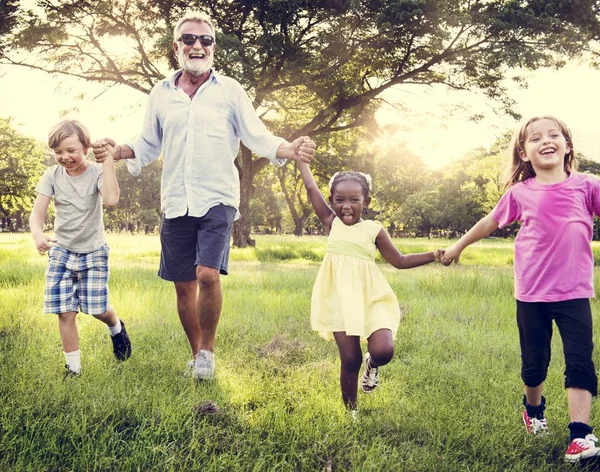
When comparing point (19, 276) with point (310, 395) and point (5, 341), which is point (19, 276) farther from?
point (310, 395)

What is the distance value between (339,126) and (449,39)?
661 cm

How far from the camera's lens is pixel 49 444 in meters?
2.74

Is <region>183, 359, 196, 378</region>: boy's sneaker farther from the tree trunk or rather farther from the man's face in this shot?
the tree trunk

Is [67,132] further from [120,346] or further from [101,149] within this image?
[120,346]

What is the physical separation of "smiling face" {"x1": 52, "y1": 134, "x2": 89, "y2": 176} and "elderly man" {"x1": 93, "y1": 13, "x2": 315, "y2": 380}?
0.18 metres

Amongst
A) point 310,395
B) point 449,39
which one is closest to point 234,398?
point 310,395

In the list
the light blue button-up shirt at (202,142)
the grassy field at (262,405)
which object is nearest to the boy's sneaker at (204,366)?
the grassy field at (262,405)

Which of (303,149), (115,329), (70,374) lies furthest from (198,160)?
(70,374)

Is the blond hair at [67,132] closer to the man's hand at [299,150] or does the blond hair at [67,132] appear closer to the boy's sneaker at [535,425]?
the man's hand at [299,150]

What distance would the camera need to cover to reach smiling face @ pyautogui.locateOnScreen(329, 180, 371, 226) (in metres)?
3.42

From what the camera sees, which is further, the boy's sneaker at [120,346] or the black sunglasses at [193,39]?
the boy's sneaker at [120,346]

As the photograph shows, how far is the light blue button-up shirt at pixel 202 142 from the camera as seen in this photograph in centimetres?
409

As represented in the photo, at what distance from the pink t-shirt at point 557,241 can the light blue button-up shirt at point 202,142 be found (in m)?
1.94

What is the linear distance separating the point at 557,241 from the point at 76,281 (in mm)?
3481
